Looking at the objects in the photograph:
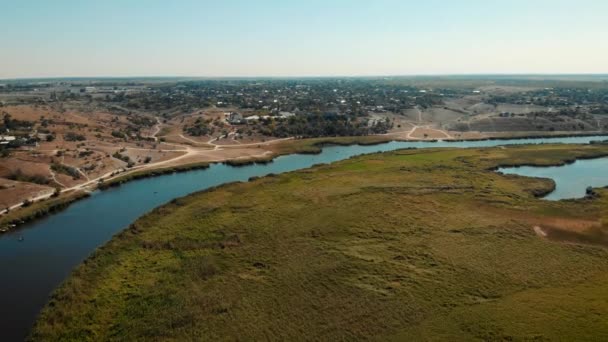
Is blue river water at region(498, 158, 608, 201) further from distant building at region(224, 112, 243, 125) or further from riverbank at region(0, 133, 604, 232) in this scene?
distant building at region(224, 112, 243, 125)

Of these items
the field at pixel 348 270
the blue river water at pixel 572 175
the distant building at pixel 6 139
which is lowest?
the field at pixel 348 270

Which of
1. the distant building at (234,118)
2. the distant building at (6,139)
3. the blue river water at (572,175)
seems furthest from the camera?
the distant building at (234,118)

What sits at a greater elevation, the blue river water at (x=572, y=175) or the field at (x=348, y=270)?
the blue river water at (x=572, y=175)

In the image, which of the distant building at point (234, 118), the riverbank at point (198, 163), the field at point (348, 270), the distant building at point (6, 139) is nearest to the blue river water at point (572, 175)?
the field at point (348, 270)

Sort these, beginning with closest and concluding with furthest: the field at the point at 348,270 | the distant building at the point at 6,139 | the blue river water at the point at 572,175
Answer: the field at the point at 348,270
the blue river water at the point at 572,175
the distant building at the point at 6,139

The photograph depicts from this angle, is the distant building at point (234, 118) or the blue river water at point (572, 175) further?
the distant building at point (234, 118)

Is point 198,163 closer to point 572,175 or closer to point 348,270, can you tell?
point 348,270

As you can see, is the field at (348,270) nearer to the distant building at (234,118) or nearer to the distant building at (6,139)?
the distant building at (6,139)
